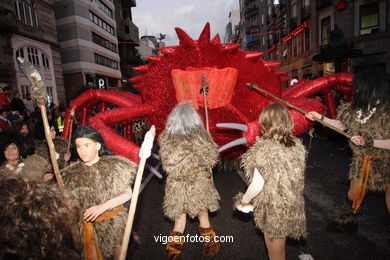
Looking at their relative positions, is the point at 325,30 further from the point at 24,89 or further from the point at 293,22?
the point at 24,89

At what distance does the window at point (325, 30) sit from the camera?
62.0 feet

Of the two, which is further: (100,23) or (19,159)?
(100,23)

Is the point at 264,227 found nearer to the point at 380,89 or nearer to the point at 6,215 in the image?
the point at 6,215

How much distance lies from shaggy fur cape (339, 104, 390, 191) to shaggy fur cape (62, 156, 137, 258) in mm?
2712

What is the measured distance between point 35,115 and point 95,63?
22.3m

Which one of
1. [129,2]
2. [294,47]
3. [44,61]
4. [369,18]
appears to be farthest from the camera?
[129,2]

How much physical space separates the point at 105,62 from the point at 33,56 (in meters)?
13.5

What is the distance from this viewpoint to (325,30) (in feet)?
63.3

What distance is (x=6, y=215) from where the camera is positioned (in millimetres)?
953

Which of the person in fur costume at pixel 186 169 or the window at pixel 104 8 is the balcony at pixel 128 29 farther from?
the person in fur costume at pixel 186 169

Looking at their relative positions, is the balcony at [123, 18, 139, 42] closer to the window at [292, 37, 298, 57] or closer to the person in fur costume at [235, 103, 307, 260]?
the window at [292, 37, 298, 57]

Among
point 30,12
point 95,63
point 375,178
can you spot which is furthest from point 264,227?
point 95,63

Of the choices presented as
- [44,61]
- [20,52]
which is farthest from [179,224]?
[44,61]

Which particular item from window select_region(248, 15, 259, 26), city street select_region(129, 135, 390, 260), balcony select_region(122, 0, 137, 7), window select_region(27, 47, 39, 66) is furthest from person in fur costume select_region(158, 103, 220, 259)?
window select_region(248, 15, 259, 26)
